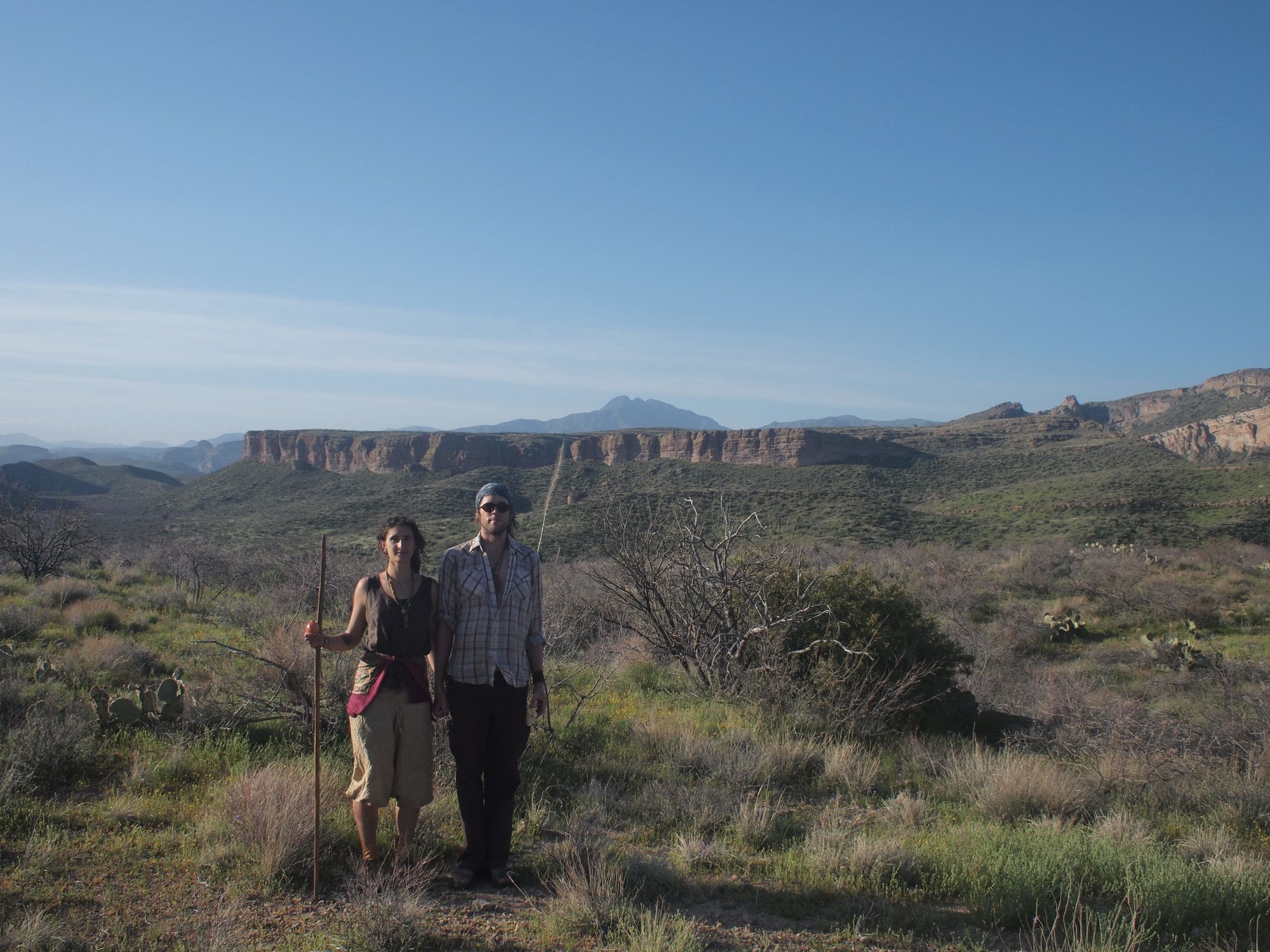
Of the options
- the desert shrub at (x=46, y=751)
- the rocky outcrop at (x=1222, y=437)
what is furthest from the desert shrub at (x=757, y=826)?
the rocky outcrop at (x=1222, y=437)

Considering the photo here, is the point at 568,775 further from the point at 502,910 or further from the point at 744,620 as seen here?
the point at 744,620

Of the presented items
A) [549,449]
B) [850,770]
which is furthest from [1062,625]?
[549,449]

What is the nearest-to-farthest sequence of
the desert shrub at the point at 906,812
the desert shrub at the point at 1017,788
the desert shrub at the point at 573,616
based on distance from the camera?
the desert shrub at the point at 906,812 < the desert shrub at the point at 1017,788 < the desert shrub at the point at 573,616

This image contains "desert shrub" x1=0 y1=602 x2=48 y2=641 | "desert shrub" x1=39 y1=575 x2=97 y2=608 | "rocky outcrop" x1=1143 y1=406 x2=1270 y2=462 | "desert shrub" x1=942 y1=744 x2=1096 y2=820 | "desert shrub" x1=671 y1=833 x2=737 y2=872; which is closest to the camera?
"desert shrub" x1=671 y1=833 x2=737 y2=872

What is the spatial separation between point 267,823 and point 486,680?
4.02 feet

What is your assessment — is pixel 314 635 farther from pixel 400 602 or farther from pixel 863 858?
pixel 863 858

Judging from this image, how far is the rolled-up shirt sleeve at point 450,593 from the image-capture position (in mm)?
3459

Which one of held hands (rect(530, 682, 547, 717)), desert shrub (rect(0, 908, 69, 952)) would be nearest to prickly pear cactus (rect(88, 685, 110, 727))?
desert shrub (rect(0, 908, 69, 952))

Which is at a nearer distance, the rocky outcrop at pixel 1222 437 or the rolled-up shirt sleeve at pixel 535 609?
the rolled-up shirt sleeve at pixel 535 609

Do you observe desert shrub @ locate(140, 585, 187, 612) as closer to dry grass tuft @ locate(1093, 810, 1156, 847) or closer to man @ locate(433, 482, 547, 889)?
man @ locate(433, 482, 547, 889)

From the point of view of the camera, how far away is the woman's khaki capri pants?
3.25 m

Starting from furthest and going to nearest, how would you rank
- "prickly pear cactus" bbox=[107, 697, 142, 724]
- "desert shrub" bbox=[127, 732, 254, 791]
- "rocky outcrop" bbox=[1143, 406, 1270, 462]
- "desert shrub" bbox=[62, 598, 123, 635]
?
"rocky outcrop" bbox=[1143, 406, 1270, 462] → "desert shrub" bbox=[62, 598, 123, 635] → "prickly pear cactus" bbox=[107, 697, 142, 724] → "desert shrub" bbox=[127, 732, 254, 791]

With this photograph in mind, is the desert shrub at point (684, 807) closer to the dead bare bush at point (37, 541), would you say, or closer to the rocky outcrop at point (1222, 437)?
the dead bare bush at point (37, 541)

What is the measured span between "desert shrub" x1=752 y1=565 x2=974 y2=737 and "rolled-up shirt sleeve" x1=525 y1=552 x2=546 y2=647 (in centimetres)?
300
